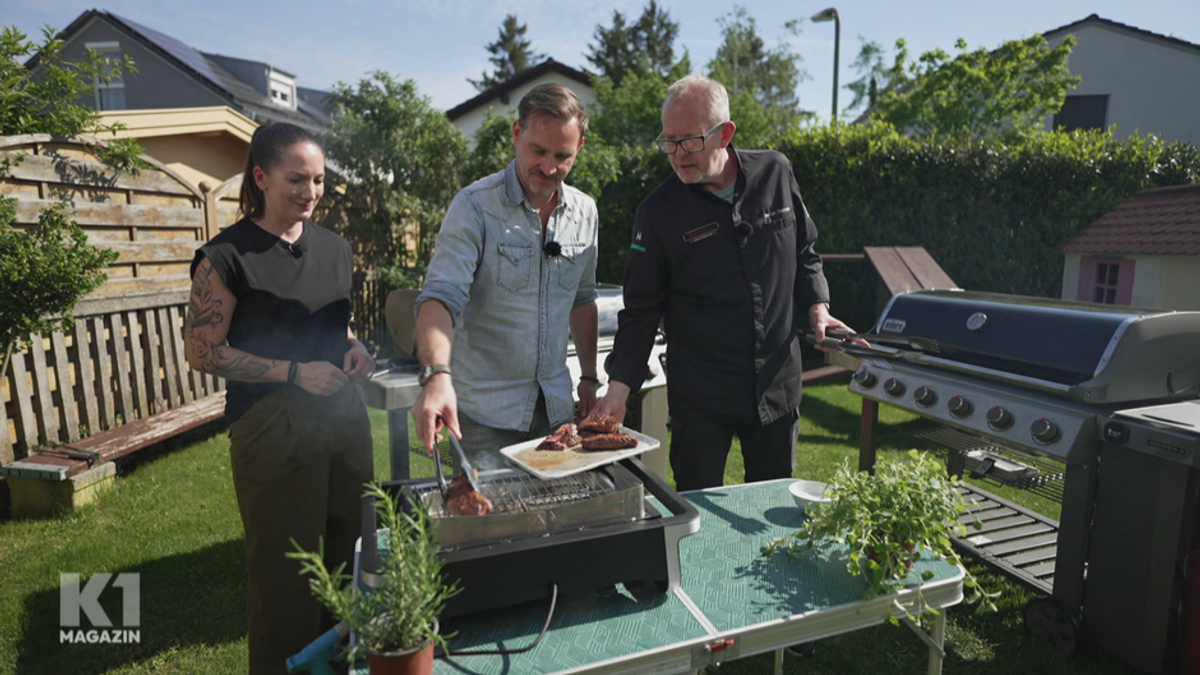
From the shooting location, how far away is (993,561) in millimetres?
3604

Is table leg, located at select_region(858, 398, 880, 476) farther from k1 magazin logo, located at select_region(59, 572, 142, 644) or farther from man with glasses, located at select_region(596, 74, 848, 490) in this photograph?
k1 magazin logo, located at select_region(59, 572, 142, 644)

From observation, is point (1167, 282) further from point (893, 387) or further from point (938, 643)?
point (938, 643)

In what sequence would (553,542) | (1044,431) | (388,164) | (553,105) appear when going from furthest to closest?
(388,164) < (1044,431) < (553,105) < (553,542)

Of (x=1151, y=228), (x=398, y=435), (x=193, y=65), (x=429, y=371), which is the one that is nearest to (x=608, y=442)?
(x=429, y=371)

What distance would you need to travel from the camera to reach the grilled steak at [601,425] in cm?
202

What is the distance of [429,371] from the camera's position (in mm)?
1884

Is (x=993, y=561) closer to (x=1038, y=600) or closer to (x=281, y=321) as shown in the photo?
(x=1038, y=600)

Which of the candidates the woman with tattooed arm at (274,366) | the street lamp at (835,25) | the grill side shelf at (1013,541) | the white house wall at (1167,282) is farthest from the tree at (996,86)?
the woman with tattooed arm at (274,366)

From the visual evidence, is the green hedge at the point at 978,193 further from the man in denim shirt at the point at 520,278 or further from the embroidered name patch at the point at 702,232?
the man in denim shirt at the point at 520,278

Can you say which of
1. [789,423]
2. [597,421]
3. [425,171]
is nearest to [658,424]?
[789,423]

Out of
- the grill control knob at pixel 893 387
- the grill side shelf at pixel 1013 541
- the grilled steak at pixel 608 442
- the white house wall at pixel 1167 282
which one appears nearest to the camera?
the grilled steak at pixel 608 442

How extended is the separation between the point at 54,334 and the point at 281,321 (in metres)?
3.51

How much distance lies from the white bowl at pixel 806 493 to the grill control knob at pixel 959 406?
1312 millimetres

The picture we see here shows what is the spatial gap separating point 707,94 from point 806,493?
1435mm
